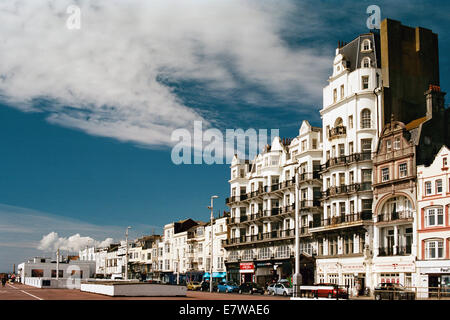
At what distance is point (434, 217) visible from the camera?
53.3m

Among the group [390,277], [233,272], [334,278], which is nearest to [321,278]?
[334,278]

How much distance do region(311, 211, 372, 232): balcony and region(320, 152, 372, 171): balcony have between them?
583 centimetres

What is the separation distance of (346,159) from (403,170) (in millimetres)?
8735

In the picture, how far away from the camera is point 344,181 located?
215ft

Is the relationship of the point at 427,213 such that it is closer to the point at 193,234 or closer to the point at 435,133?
the point at 435,133

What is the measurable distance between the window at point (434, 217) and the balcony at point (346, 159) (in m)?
10.9

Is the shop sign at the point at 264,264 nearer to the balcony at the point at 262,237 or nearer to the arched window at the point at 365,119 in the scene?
the balcony at the point at 262,237

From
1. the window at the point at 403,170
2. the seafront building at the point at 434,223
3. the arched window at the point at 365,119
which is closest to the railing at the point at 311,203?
the arched window at the point at 365,119

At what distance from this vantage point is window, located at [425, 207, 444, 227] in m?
52.8

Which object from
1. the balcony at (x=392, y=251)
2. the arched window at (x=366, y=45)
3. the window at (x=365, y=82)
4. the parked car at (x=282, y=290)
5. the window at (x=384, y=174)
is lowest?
the parked car at (x=282, y=290)

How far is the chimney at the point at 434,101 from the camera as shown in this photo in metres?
59.7

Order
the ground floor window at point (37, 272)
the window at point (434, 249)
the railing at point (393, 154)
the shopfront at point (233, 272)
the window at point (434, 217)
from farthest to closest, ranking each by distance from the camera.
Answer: the ground floor window at point (37, 272), the shopfront at point (233, 272), the railing at point (393, 154), the window at point (434, 217), the window at point (434, 249)
